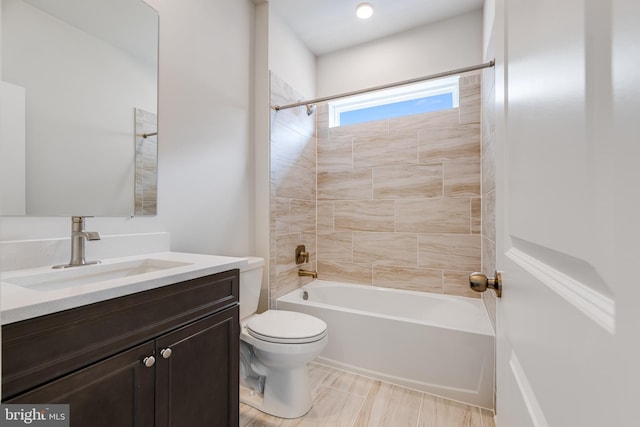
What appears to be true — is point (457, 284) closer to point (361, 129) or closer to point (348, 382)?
point (348, 382)

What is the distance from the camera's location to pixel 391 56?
2496 mm

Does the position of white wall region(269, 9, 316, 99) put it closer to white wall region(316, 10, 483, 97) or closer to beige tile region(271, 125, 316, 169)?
white wall region(316, 10, 483, 97)

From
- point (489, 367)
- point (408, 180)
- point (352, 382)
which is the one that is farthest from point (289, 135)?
point (489, 367)

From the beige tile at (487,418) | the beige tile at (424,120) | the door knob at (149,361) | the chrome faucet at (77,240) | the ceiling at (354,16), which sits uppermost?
the ceiling at (354,16)

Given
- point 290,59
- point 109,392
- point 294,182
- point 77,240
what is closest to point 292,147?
point 294,182

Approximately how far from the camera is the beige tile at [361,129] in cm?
257

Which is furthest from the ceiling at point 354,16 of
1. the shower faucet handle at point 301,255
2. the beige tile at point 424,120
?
the shower faucet handle at point 301,255

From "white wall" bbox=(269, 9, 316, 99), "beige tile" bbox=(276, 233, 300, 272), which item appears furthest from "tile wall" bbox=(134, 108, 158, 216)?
"white wall" bbox=(269, 9, 316, 99)

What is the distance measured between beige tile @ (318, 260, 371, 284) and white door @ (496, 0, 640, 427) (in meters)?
2.09

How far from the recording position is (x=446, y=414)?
1.56 meters

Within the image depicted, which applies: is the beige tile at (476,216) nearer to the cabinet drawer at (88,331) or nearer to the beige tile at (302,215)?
the beige tile at (302,215)

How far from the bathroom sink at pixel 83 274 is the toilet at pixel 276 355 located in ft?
1.67

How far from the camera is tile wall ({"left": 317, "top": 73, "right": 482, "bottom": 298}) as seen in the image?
2254mm

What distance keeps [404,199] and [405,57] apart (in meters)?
1.23
